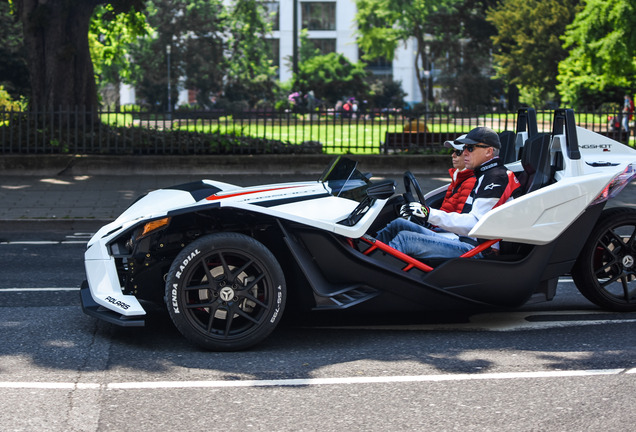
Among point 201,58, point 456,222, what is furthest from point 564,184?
point 201,58

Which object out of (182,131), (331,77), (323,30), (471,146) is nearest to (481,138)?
(471,146)

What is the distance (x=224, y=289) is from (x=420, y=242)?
1361 millimetres

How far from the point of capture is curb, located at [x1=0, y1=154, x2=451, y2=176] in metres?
16.7

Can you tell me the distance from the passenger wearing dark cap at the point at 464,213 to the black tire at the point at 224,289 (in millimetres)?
969

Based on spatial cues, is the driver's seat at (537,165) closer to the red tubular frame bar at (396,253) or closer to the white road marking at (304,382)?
the red tubular frame bar at (396,253)

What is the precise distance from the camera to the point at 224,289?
202 inches

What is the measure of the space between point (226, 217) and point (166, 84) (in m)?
64.2

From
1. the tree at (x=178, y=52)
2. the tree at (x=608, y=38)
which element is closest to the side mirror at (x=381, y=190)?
the tree at (x=608, y=38)

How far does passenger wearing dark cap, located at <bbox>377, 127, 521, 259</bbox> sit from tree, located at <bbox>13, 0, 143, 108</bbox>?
13601 mm

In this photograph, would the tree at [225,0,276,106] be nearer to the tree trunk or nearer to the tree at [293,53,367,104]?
the tree at [293,53,367,104]

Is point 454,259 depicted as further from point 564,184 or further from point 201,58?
point 201,58

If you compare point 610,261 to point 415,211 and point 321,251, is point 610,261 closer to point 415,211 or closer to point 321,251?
point 415,211

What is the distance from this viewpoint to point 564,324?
6.01 metres

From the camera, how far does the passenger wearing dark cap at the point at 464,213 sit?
5.70m
